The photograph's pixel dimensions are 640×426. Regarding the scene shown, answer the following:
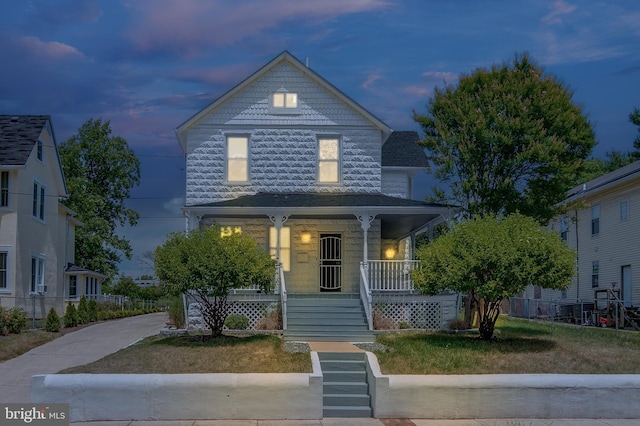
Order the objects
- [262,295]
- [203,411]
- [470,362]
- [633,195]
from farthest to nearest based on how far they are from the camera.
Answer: [633,195] → [262,295] → [470,362] → [203,411]

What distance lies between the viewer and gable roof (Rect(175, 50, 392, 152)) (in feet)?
87.9

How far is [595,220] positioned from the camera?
36406 mm

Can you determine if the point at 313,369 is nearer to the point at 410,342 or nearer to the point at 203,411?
the point at 203,411

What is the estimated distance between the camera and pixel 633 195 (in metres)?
32.0

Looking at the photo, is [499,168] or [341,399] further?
[499,168]

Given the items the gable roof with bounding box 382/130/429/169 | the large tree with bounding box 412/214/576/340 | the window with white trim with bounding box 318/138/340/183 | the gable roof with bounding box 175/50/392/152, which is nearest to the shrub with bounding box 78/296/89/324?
the gable roof with bounding box 175/50/392/152

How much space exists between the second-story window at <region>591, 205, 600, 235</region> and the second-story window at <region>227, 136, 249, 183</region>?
1795 centimetres

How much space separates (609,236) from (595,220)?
1.92 metres

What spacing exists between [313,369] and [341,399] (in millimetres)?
804

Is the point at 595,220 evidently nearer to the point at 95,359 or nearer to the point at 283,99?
the point at 283,99

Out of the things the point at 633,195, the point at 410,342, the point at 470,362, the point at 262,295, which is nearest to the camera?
the point at 470,362

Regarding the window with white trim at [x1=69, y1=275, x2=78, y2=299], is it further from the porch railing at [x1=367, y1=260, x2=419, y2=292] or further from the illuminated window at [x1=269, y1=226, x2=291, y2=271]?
the porch railing at [x1=367, y1=260, x2=419, y2=292]

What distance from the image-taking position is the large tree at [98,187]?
51938 millimetres

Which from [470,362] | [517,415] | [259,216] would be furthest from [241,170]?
[517,415]
